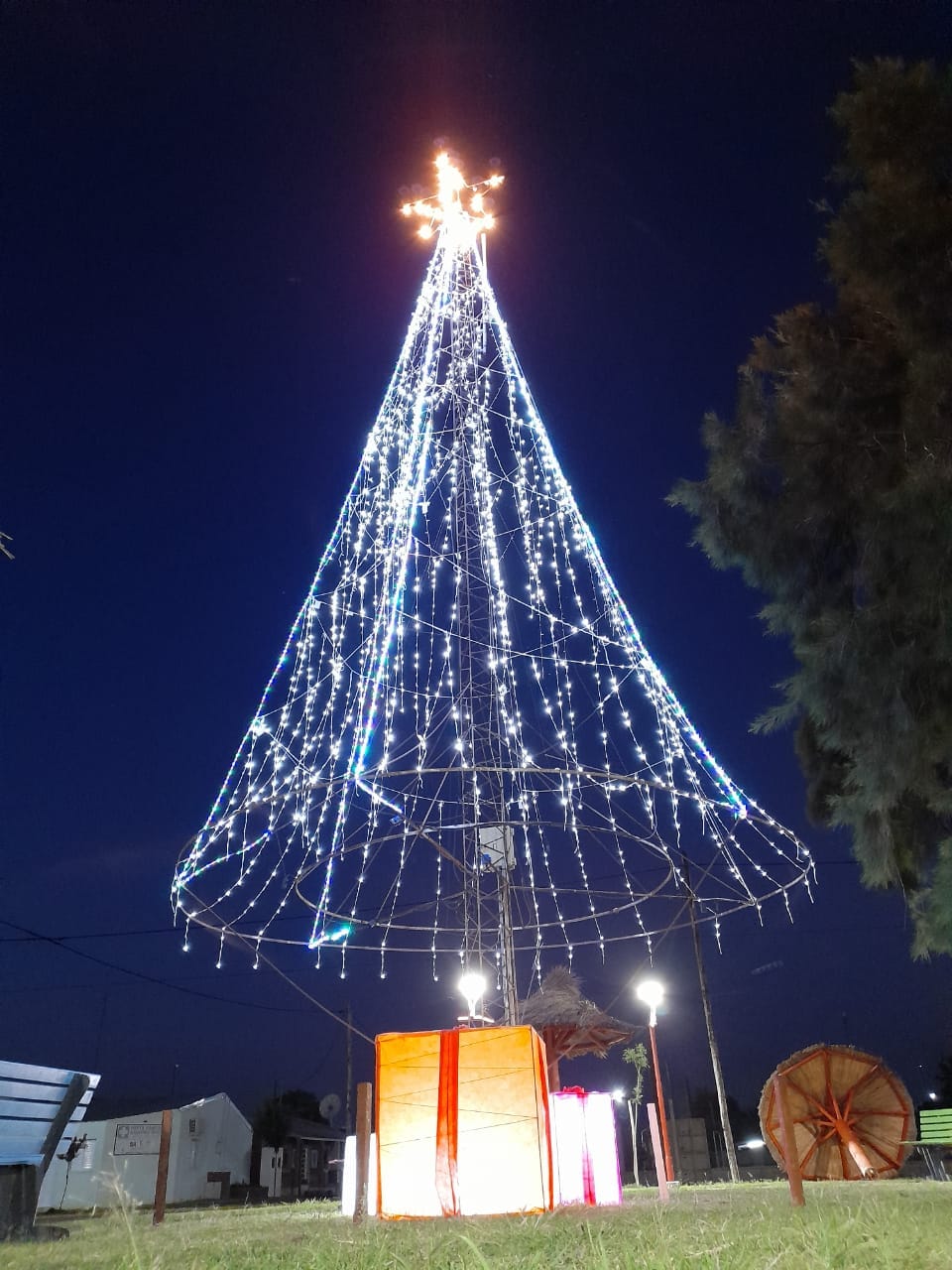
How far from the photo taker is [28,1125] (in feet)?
22.0

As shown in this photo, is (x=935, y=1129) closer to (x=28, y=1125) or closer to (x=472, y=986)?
(x=472, y=986)

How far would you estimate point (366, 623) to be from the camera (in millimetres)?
11039

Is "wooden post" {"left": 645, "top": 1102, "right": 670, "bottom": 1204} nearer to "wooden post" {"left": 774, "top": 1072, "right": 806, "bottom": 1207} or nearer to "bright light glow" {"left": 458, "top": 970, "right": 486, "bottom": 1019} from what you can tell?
"wooden post" {"left": 774, "top": 1072, "right": 806, "bottom": 1207}

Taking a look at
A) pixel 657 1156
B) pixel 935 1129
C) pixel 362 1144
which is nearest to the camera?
pixel 362 1144

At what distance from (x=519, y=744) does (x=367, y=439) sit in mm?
4112

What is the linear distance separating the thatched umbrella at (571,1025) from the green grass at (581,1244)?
9.24 meters

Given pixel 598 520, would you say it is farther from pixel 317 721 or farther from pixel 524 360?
pixel 317 721

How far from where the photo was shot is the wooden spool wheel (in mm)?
12281

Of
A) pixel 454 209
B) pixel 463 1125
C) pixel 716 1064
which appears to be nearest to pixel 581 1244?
pixel 463 1125

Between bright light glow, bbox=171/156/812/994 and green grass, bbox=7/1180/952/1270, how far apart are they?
13.2ft

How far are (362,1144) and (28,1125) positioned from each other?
2592mm

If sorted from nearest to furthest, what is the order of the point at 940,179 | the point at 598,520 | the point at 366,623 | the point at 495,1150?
the point at 495,1150
the point at 940,179
the point at 366,623
the point at 598,520

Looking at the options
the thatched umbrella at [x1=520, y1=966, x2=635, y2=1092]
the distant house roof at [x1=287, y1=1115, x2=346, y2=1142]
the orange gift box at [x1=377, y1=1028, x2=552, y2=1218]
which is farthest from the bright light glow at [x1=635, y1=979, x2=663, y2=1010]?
the distant house roof at [x1=287, y1=1115, x2=346, y2=1142]

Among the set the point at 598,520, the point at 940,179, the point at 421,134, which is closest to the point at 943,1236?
the point at 940,179
